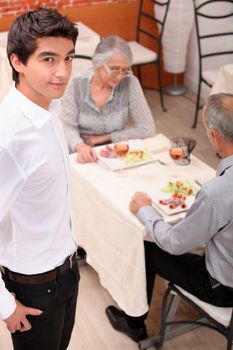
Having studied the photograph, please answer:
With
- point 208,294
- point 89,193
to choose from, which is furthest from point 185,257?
point 89,193

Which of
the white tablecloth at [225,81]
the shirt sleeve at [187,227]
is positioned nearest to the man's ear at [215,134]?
the shirt sleeve at [187,227]

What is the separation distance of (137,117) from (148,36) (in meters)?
2.33

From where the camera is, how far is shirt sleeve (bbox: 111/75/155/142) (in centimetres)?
297

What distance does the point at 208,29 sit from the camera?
16.2 ft

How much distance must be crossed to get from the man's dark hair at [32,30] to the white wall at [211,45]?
12.5ft

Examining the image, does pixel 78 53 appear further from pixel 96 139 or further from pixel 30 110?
pixel 30 110

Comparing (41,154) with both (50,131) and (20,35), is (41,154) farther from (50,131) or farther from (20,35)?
(20,35)

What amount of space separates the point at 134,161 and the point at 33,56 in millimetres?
1290

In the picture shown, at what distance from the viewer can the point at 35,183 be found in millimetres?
1306

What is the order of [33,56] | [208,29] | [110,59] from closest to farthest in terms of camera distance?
[33,56], [110,59], [208,29]

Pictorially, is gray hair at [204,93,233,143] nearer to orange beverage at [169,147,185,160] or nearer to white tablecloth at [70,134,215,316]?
white tablecloth at [70,134,215,316]

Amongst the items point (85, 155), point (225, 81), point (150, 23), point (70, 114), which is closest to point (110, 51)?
point (70, 114)

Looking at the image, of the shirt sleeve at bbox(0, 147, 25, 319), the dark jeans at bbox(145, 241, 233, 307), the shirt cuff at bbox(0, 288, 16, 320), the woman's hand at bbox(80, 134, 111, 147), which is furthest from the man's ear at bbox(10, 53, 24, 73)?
the woman's hand at bbox(80, 134, 111, 147)

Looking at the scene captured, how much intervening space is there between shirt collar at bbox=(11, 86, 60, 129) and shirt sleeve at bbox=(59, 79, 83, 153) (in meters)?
1.54
